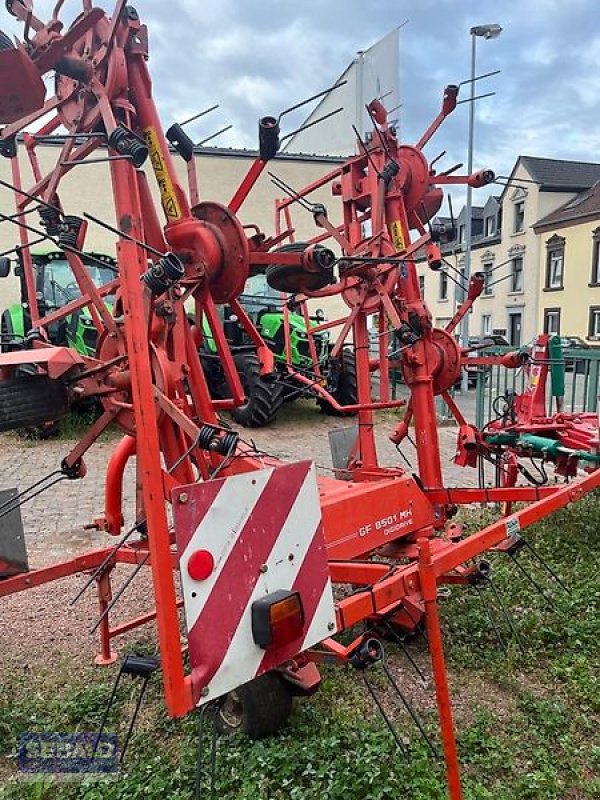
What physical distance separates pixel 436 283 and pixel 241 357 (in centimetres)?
2755

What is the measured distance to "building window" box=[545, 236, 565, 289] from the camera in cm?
2997

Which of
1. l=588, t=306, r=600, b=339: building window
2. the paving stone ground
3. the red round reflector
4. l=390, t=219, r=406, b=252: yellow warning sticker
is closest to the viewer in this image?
the red round reflector

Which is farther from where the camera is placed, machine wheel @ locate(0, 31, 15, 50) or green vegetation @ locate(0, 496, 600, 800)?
machine wheel @ locate(0, 31, 15, 50)

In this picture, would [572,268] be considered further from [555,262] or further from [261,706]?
[261,706]

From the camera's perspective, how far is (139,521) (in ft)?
9.57

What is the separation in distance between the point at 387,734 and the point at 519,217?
3337 centimetres

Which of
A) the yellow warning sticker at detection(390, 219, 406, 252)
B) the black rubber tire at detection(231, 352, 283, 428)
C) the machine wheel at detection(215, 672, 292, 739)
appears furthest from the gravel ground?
the yellow warning sticker at detection(390, 219, 406, 252)

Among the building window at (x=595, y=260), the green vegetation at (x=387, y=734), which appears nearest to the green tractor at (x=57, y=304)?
the green vegetation at (x=387, y=734)

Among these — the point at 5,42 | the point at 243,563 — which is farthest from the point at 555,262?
the point at 243,563

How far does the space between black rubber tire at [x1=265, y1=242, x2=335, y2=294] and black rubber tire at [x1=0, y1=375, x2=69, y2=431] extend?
50.9 inches

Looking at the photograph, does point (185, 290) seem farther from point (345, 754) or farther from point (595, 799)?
point (595, 799)

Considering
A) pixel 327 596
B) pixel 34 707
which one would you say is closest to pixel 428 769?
pixel 327 596

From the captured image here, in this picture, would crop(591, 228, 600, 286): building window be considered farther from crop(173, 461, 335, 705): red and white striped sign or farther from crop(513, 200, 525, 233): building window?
crop(173, 461, 335, 705): red and white striped sign

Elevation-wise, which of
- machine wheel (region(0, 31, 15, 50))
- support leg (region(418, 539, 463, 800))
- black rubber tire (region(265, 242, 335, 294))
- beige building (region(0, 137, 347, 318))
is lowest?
support leg (region(418, 539, 463, 800))
